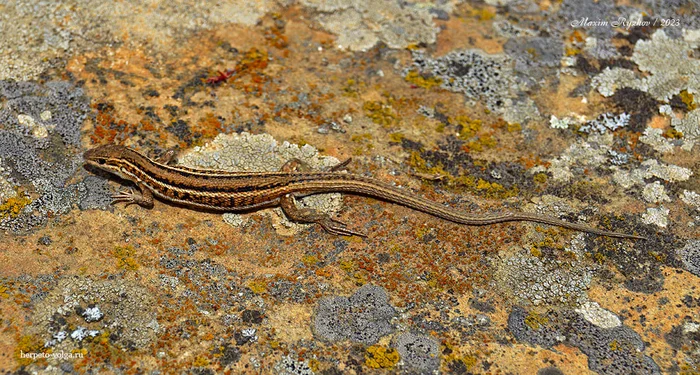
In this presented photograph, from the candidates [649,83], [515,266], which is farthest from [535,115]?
[515,266]

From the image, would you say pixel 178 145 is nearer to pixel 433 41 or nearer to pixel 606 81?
Result: pixel 433 41

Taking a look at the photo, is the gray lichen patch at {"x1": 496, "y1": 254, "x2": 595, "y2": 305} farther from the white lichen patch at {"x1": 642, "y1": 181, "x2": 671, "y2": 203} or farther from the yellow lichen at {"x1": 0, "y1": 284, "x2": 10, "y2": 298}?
the yellow lichen at {"x1": 0, "y1": 284, "x2": 10, "y2": 298}

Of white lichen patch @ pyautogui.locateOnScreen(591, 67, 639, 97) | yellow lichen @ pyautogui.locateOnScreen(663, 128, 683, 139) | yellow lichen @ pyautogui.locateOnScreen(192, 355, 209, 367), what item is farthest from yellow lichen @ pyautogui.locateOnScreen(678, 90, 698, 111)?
yellow lichen @ pyautogui.locateOnScreen(192, 355, 209, 367)

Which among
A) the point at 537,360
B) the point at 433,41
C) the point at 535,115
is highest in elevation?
the point at 433,41

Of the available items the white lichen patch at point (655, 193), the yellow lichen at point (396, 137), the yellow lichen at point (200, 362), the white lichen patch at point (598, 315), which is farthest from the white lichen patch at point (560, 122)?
the yellow lichen at point (200, 362)

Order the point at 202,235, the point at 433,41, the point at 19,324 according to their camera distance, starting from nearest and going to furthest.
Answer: the point at 19,324
the point at 202,235
the point at 433,41

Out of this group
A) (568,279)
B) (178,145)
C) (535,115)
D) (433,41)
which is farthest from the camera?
(433,41)

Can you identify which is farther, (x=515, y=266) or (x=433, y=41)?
(x=433, y=41)

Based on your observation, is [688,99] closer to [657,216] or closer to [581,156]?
[581,156]

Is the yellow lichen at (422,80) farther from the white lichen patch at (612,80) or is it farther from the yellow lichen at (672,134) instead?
the yellow lichen at (672,134)
